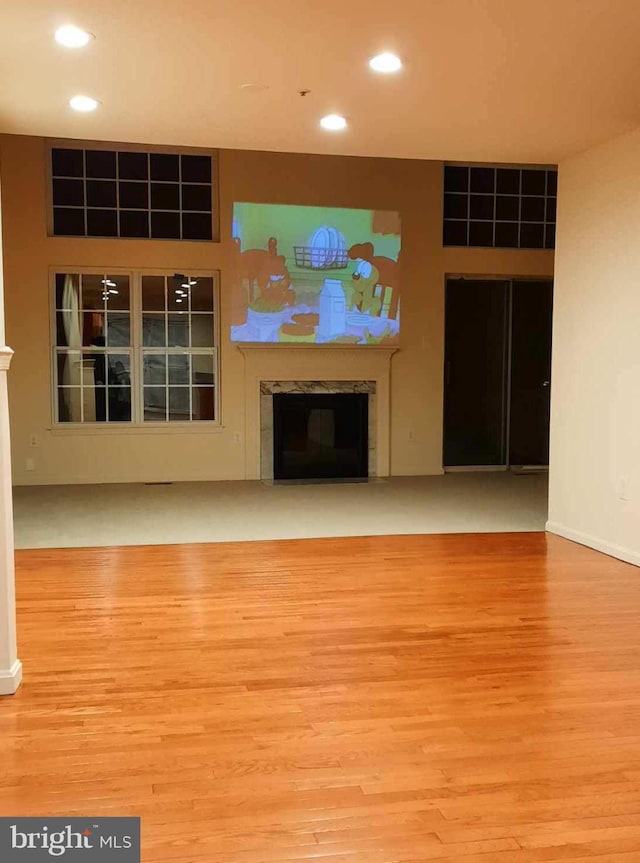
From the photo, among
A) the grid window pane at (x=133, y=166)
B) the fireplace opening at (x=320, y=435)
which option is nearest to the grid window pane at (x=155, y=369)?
the fireplace opening at (x=320, y=435)

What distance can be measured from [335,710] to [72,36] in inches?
114

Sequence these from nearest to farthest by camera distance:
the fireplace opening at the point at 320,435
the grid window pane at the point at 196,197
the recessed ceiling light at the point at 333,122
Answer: the recessed ceiling light at the point at 333,122 → the grid window pane at the point at 196,197 → the fireplace opening at the point at 320,435

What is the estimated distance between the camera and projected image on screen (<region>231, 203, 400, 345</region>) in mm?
8062

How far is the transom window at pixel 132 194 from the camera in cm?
782

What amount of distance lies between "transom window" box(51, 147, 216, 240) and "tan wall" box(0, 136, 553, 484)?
0.46 ft

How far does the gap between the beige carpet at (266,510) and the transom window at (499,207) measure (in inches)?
102

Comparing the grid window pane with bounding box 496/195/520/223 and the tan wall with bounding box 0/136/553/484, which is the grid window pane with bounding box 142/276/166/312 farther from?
the grid window pane with bounding box 496/195/520/223

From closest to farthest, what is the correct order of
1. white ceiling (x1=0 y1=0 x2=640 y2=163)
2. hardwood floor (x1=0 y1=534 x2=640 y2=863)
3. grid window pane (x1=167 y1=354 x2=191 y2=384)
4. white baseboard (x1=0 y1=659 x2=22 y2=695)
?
hardwood floor (x1=0 y1=534 x2=640 y2=863), white baseboard (x1=0 y1=659 x2=22 y2=695), white ceiling (x1=0 y1=0 x2=640 y2=163), grid window pane (x1=167 y1=354 x2=191 y2=384)

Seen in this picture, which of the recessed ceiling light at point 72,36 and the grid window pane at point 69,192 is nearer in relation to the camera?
the recessed ceiling light at point 72,36

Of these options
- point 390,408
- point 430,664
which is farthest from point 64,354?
point 430,664

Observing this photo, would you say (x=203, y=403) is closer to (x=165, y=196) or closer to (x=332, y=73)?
(x=165, y=196)

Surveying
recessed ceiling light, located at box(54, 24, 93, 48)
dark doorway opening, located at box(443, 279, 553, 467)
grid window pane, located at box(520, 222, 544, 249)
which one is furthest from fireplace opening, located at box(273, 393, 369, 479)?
recessed ceiling light, located at box(54, 24, 93, 48)

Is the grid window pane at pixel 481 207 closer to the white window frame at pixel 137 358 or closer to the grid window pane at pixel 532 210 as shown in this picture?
the grid window pane at pixel 532 210

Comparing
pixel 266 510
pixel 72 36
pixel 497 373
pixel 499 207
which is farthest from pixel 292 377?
pixel 72 36
